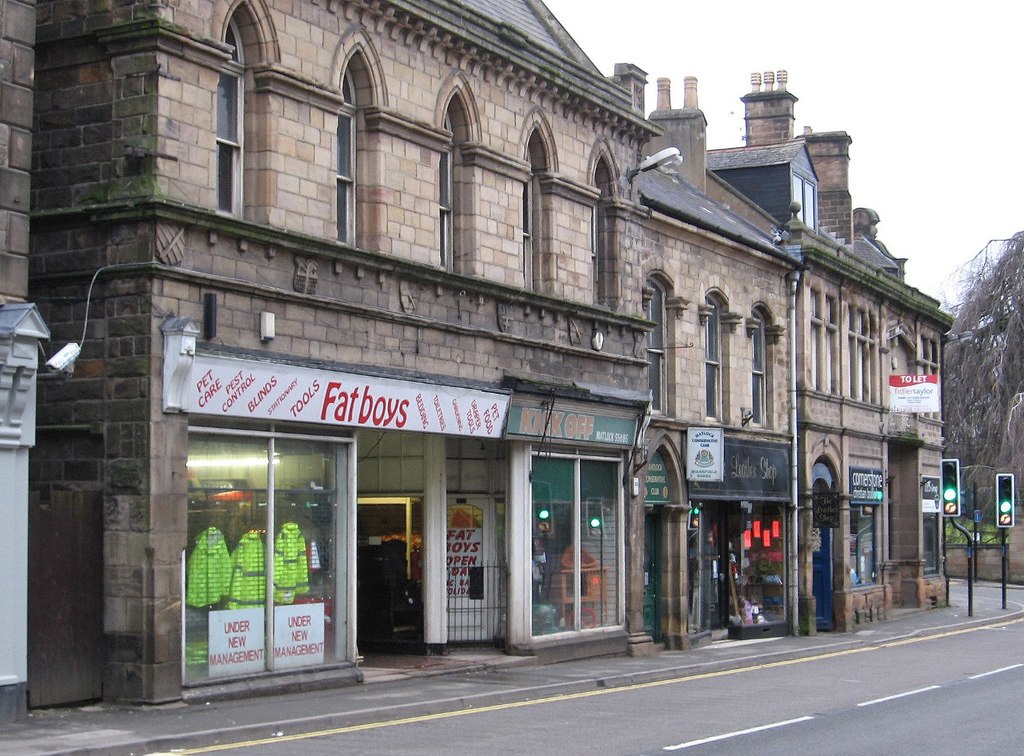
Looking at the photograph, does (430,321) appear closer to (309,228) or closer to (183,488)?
(309,228)

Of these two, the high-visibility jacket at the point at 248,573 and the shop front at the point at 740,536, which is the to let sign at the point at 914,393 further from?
the high-visibility jacket at the point at 248,573

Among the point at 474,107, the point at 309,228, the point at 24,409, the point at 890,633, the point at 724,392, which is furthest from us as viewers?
the point at 890,633

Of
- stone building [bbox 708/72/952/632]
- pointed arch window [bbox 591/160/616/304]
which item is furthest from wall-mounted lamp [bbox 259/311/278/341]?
stone building [bbox 708/72/952/632]

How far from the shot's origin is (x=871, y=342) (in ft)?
127

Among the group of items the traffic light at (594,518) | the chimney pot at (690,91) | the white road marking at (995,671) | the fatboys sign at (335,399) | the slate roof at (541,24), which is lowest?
the white road marking at (995,671)

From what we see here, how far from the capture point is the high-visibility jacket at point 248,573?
1652 centimetres

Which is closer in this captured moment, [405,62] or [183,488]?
[183,488]

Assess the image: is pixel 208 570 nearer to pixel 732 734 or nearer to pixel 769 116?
pixel 732 734

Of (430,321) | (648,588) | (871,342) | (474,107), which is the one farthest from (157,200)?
(871,342)

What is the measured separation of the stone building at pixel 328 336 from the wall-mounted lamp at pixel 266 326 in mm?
25

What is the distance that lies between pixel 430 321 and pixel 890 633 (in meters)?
17.3

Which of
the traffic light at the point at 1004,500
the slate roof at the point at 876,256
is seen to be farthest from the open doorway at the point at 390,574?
the slate roof at the point at 876,256

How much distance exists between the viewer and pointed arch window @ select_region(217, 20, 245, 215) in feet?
55.3

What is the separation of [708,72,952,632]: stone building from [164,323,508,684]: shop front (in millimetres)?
14104
